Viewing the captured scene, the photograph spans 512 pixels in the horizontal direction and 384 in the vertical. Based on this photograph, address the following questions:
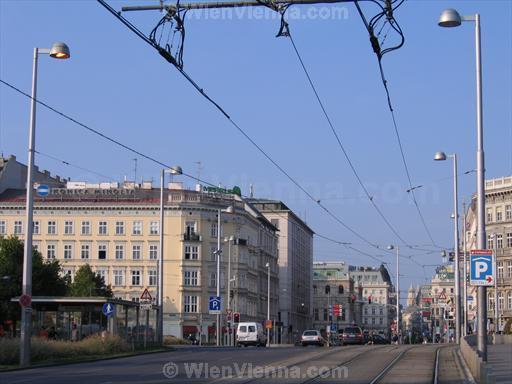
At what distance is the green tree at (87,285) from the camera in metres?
88.8

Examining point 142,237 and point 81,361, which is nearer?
point 81,361

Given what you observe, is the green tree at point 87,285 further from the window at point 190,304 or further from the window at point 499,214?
the window at point 499,214

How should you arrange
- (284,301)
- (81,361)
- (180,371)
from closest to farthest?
1. (180,371)
2. (81,361)
3. (284,301)

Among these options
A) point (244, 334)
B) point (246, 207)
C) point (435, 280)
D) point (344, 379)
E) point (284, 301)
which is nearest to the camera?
point (344, 379)

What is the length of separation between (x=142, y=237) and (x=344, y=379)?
256 feet

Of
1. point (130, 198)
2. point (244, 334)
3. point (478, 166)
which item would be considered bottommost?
point (244, 334)

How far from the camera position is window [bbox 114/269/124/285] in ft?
335

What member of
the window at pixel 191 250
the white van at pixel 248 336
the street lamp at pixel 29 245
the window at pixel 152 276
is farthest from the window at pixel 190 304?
the street lamp at pixel 29 245

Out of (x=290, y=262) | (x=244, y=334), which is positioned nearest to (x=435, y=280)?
(x=290, y=262)

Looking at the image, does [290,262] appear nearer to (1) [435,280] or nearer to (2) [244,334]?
(1) [435,280]

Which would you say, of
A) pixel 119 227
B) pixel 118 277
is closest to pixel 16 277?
pixel 118 277

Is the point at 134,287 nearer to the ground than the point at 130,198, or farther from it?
nearer to the ground

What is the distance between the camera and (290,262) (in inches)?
5768

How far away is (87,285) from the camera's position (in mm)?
89688
